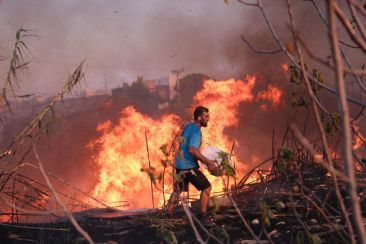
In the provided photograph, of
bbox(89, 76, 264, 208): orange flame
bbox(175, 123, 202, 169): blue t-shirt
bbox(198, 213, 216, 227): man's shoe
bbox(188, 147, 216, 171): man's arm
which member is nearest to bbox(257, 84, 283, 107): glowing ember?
bbox(89, 76, 264, 208): orange flame

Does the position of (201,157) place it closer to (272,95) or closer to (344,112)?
(344,112)

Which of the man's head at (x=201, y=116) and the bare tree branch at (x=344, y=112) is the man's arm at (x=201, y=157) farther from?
the bare tree branch at (x=344, y=112)

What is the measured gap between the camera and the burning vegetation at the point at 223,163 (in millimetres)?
2035

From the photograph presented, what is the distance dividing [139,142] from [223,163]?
1355 centimetres

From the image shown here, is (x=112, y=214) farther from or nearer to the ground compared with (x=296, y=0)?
nearer to the ground

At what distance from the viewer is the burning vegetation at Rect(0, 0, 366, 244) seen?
2.04 meters

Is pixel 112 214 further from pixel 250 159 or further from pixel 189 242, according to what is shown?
pixel 250 159

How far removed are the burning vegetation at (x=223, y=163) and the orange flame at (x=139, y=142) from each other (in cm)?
5

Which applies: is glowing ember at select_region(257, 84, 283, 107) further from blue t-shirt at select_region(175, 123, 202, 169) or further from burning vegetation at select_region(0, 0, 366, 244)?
blue t-shirt at select_region(175, 123, 202, 169)

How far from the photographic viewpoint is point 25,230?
5.71m

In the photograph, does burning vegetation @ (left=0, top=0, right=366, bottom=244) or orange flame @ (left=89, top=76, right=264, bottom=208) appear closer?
burning vegetation @ (left=0, top=0, right=366, bottom=244)

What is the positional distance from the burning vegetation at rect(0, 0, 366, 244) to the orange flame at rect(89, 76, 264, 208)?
0.05 meters

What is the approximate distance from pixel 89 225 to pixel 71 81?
2159 millimetres

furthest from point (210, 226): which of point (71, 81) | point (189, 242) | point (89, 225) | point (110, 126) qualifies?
point (110, 126)
